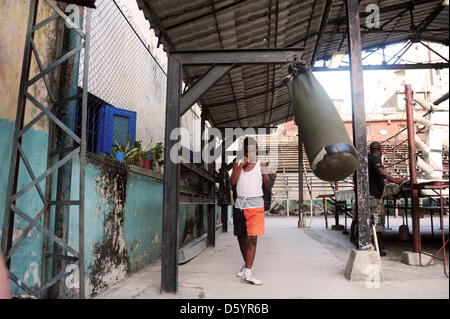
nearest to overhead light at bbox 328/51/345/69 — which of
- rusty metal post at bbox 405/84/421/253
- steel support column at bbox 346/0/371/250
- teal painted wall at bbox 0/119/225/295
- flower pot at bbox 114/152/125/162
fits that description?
rusty metal post at bbox 405/84/421/253

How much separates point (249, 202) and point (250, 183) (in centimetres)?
24

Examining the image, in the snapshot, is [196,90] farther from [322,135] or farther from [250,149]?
[322,135]

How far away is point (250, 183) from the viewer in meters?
4.19

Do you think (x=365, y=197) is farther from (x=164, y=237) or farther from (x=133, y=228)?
(x=133, y=228)

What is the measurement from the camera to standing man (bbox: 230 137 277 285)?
409 centimetres

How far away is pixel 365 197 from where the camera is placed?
4.34 meters

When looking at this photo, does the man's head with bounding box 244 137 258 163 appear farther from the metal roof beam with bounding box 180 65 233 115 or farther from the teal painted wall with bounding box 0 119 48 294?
the teal painted wall with bounding box 0 119 48 294

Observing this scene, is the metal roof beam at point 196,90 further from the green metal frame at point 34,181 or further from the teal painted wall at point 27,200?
the teal painted wall at point 27,200

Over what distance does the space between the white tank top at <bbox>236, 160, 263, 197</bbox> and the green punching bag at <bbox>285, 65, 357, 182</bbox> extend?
0.92 meters

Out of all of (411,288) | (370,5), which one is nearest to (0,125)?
(411,288)

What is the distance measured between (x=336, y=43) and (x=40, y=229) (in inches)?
387

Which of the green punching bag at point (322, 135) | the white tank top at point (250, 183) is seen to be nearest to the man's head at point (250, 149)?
the white tank top at point (250, 183)

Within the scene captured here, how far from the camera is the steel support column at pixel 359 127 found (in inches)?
170

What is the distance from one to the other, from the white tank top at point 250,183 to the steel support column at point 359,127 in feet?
4.45
